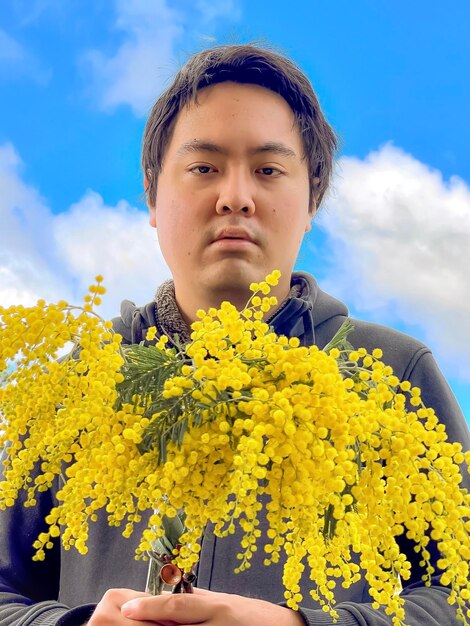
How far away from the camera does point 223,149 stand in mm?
1724

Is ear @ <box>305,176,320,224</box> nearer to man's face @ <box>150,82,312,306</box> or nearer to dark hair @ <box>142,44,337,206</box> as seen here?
dark hair @ <box>142,44,337,206</box>

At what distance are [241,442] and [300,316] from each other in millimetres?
1039

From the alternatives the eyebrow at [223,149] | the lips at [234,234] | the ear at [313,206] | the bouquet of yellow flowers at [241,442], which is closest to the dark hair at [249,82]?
the ear at [313,206]

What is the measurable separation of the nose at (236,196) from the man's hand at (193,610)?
3.00 feet

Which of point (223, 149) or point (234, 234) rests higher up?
point (223, 149)

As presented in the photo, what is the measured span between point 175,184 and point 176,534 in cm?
100

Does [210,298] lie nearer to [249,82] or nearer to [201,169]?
[201,169]

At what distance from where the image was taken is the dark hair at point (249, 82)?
1.93 meters

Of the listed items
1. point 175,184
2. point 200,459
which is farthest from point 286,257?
point 200,459

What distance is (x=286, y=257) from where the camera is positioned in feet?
5.96

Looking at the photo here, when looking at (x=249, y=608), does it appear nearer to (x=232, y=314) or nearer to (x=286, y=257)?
(x=232, y=314)

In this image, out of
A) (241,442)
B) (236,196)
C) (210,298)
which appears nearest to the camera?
(241,442)

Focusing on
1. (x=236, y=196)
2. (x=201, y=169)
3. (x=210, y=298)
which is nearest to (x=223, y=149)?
(x=201, y=169)

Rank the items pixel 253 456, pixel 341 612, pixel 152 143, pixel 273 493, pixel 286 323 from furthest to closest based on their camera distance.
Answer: pixel 152 143
pixel 286 323
pixel 341 612
pixel 273 493
pixel 253 456
